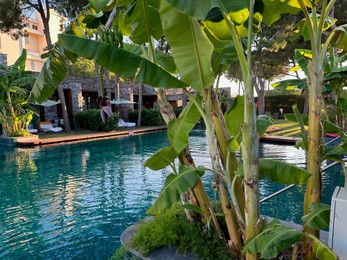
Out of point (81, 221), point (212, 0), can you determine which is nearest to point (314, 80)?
point (212, 0)

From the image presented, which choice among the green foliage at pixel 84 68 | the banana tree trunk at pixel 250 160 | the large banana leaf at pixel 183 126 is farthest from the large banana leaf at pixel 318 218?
the green foliage at pixel 84 68

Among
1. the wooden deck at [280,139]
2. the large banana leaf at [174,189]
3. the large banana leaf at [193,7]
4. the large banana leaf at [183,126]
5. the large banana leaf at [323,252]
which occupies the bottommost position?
the wooden deck at [280,139]

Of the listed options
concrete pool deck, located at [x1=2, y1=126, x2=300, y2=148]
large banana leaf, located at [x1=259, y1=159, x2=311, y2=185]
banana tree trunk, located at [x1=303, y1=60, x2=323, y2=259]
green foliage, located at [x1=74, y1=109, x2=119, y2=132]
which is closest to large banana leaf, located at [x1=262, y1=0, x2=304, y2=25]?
banana tree trunk, located at [x1=303, y1=60, x2=323, y2=259]

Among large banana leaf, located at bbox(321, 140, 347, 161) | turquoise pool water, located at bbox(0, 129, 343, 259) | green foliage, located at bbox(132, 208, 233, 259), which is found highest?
large banana leaf, located at bbox(321, 140, 347, 161)

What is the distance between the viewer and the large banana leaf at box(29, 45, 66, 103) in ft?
10.0

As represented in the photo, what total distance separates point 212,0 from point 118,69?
2.90 feet

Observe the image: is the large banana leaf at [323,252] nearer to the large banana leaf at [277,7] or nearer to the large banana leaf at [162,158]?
Result: the large banana leaf at [162,158]

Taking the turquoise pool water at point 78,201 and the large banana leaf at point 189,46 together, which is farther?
the turquoise pool water at point 78,201

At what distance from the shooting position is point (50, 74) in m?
3.05

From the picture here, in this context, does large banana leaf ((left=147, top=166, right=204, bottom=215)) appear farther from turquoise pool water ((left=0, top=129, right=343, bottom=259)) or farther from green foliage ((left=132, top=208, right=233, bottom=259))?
turquoise pool water ((left=0, top=129, right=343, bottom=259))

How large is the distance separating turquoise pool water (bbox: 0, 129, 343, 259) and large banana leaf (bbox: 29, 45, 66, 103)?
215 centimetres

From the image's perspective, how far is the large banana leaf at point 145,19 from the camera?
2.45m

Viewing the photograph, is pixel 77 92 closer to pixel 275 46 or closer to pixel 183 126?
pixel 275 46

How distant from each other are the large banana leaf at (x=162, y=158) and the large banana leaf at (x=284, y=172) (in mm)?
928
